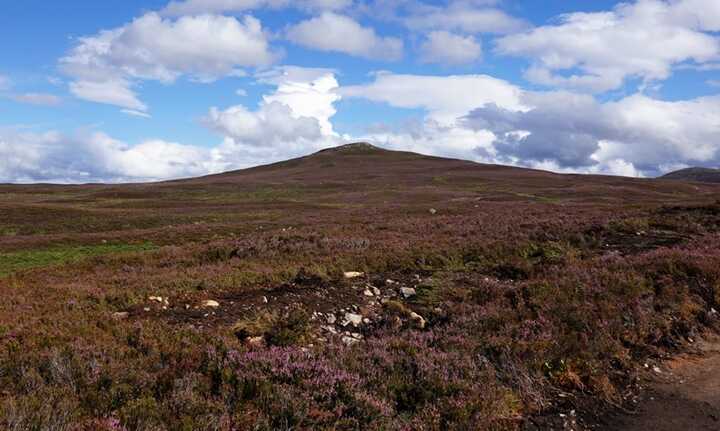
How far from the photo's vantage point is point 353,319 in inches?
383

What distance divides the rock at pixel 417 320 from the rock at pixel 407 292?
5.61 ft

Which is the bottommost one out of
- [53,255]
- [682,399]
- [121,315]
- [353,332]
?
[53,255]

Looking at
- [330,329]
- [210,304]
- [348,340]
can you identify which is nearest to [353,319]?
[330,329]

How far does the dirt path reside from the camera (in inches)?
238

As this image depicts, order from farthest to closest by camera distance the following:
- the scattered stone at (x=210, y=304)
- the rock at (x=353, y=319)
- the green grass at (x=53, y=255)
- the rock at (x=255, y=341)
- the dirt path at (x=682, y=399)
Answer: the green grass at (x=53, y=255) → the scattered stone at (x=210, y=304) → the rock at (x=353, y=319) → the rock at (x=255, y=341) → the dirt path at (x=682, y=399)

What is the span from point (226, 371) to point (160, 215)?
4901 centimetres

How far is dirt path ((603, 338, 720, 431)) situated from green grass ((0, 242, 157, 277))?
24.8 m

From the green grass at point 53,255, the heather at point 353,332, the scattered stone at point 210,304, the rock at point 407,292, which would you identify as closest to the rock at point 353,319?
the heather at point 353,332

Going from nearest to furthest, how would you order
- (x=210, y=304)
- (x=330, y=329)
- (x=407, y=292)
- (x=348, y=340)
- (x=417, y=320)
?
(x=348, y=340)
(x=330, y=329)
(x=417, y=320)
(x=210, y=304)
(x=407, y=292)

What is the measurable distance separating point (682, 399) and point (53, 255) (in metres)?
30.8

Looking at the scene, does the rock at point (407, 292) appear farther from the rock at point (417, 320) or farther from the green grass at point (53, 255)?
the green grass at point (53, 255)

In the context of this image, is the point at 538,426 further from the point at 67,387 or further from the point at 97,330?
the point at 97,330

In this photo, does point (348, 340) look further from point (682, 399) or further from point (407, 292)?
point (682, 399)

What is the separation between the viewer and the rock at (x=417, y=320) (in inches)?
369
